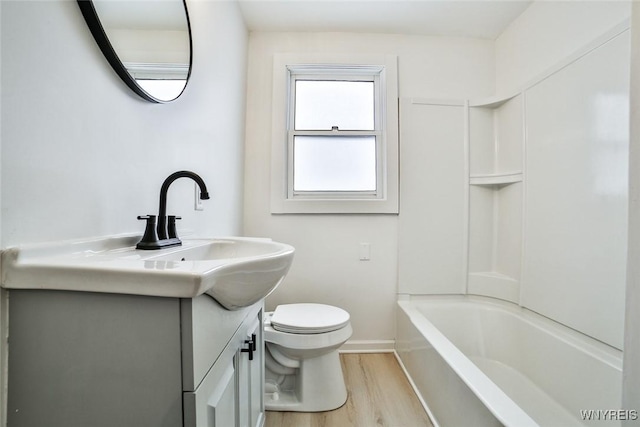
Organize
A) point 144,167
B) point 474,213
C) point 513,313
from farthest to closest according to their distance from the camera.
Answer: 1. point 474,213
2. point 513,313
3. point 144,167

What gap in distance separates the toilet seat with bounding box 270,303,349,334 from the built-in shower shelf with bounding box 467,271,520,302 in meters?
1.03

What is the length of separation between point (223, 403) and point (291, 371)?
0.89m

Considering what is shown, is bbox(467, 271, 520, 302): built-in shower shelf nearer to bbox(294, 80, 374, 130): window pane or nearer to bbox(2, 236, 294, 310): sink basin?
bbox(294, 80, 374, 130): window pane

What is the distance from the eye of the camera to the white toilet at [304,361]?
4.25 feet

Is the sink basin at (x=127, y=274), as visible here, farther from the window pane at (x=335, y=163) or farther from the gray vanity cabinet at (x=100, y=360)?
the window pane at (x=335, y=163)

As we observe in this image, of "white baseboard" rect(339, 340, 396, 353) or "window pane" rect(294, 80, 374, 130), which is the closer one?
"white baseboard" rect(339, 340, 396, 353)

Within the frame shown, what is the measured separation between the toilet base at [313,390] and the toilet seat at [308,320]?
0.56 feet

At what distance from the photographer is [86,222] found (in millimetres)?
623

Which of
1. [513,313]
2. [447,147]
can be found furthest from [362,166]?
[513,313]

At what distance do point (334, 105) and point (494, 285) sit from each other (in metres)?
1.66

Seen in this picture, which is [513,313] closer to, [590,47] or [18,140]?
[590,47]

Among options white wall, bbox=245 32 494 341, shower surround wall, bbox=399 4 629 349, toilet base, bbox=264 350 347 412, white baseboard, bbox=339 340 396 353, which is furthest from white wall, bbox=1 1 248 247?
shower surround wall, bbox=399 4 629 349

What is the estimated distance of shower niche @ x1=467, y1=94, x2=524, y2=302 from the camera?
1.79 metres

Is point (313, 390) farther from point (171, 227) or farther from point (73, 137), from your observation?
point (73, 137)
